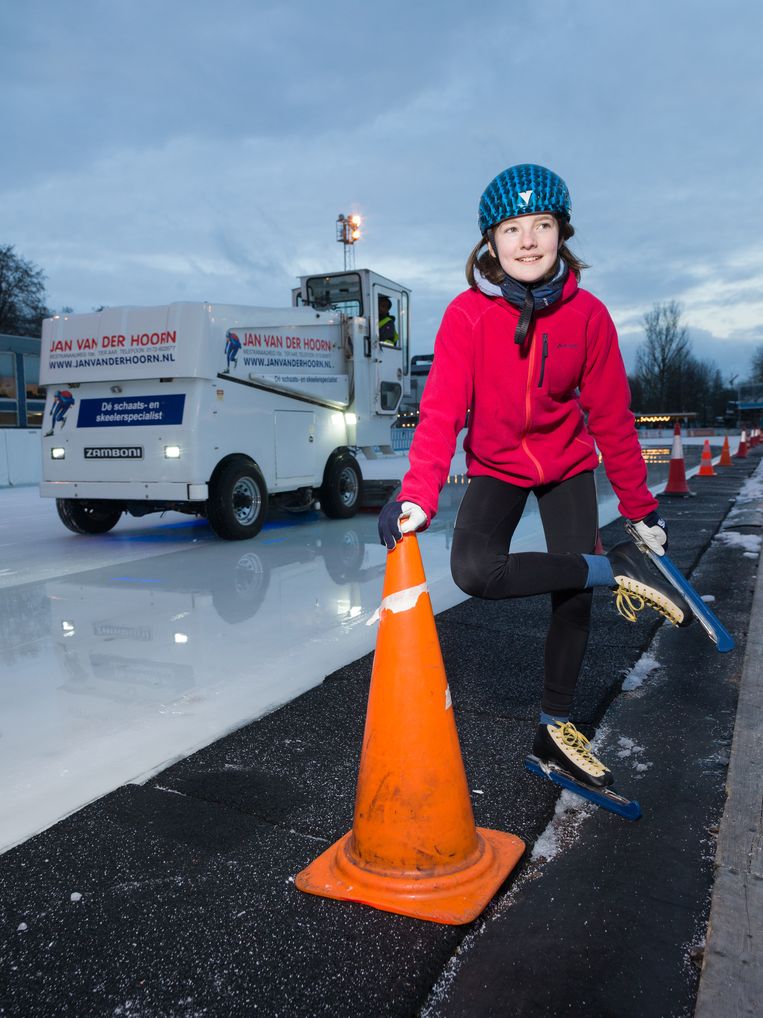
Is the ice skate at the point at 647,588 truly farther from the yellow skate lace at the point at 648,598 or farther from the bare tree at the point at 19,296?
the bare tree at the point at 19,296

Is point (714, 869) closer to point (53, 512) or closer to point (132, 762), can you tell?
point (132, 762)

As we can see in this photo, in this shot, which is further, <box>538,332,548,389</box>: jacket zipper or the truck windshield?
the truck windshield

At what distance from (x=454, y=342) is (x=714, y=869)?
1.61 meters

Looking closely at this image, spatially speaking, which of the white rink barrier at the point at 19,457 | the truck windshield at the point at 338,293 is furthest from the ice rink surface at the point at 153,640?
the white rink barrier at the point at 19,457

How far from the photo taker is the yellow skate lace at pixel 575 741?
8.19 feet

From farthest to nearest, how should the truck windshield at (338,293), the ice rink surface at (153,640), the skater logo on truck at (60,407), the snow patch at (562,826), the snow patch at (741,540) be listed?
the truck windshield at (338,293) → the skater logo on truck at (60,407) → the snow patch at (741,540) → the ice rink surface at (153,640) → the snow patch at (562,826)

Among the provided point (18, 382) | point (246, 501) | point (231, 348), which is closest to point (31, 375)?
point (18, 382)

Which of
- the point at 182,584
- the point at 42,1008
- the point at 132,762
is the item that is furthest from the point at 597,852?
the point at 182,584

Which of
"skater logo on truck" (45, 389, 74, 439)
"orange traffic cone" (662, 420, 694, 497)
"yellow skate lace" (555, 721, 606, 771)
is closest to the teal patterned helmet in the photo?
"yellow skate lace" (555, 721, 606, 771)

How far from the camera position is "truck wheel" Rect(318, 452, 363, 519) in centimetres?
959

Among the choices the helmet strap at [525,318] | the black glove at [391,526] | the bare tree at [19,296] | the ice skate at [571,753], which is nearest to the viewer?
the black glove at [391,526]

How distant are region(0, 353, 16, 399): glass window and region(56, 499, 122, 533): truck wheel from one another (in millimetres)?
11530

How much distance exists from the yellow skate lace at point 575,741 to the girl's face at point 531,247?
140 centimetres

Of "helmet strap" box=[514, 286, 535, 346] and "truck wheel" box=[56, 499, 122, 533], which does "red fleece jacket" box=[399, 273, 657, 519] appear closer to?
"helmet strap" box=[514, 286, 535, 346]
